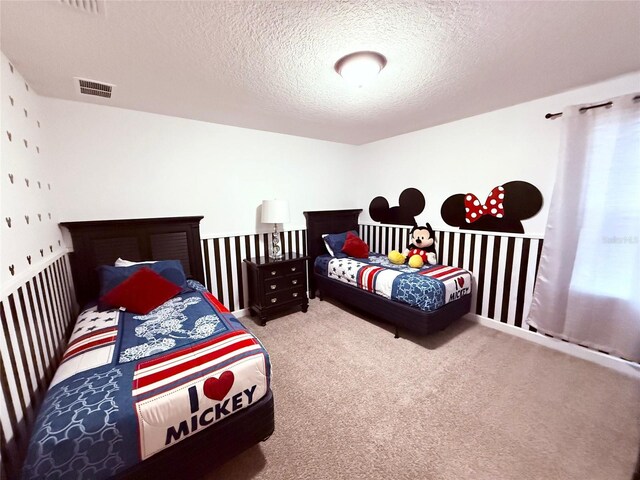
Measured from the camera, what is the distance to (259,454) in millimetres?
1469

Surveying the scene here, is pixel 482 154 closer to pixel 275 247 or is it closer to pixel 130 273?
pixel 275 247

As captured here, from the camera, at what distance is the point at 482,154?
2781mm

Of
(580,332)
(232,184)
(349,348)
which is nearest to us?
(580,332)

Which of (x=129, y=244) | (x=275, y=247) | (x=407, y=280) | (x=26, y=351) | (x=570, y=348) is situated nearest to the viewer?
(x=26, y=351)

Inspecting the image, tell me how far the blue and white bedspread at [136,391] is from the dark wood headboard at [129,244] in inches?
30.2

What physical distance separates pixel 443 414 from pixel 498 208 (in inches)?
81.9

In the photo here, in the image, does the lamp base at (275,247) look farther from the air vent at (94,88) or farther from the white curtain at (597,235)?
the white curtain at (597,235)

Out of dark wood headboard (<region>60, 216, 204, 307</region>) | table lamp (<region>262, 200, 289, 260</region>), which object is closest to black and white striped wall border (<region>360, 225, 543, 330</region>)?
table lamp (<region>262, 200, 289, 260</region>)

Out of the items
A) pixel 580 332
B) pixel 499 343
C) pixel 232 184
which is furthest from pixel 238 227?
pixel 580 332

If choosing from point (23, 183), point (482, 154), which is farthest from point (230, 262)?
point (482, 154)

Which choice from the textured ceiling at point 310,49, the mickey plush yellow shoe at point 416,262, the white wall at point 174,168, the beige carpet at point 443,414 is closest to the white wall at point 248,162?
the white wall at point 174,168

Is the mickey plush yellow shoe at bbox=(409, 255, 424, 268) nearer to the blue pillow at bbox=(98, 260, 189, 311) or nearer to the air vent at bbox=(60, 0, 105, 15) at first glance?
the blue pillow at bbox=(98, 260, 189, 311)

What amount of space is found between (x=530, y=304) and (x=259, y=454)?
107 inches

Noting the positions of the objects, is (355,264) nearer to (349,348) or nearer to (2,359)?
(349,348)
